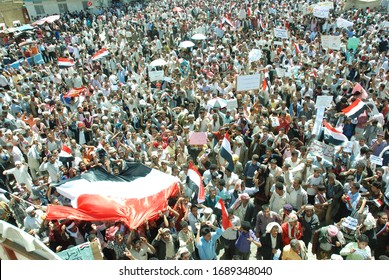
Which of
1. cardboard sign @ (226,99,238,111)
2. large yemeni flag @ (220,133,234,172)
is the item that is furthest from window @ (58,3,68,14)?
large yemeni flag @ (220,133,234,172)

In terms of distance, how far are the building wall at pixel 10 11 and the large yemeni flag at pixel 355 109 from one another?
2802cm

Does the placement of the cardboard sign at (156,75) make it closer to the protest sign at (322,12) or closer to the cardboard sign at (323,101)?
the cardboard sign at (323,101)

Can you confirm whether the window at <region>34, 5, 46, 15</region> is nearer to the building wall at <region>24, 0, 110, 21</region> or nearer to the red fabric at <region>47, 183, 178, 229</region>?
the building wall at <region>24, 0, 110, 21</region>

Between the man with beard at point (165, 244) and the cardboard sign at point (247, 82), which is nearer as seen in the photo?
the man with beard at point (165, 244)

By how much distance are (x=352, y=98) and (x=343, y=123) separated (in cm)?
118

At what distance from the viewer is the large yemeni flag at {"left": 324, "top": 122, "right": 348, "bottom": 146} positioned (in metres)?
7.66

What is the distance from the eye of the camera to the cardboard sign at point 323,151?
23.1ft

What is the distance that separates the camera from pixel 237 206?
6.21 m

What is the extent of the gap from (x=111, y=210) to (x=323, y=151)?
13.9 feet

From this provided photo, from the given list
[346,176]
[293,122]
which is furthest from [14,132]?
[346,176]

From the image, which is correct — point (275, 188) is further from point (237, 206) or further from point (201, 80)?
point (201, 80)

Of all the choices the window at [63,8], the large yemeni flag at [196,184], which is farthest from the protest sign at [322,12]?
the window at [63,8]

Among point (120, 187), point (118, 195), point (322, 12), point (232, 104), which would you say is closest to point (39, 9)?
point (322, 12)

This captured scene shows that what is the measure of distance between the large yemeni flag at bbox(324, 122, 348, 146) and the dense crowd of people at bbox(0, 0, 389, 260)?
285 millimetres
